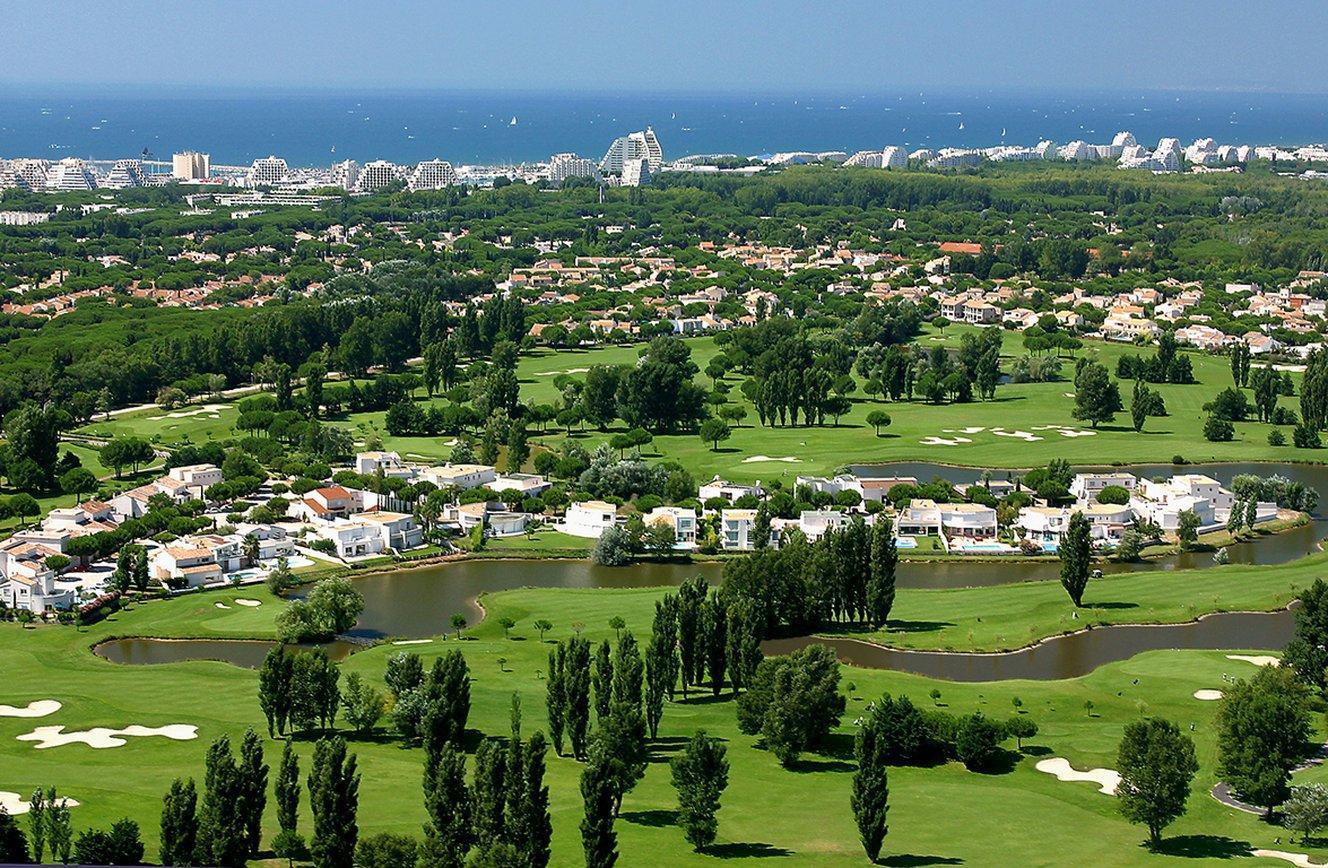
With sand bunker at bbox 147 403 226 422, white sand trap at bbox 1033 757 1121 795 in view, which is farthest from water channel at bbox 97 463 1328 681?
sand bunker at bbox 147 403 226 422

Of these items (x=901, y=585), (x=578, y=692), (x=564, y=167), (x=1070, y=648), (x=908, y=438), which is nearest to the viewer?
(x=578, y=692)

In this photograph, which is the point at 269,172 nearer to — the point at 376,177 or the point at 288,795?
the point at 376,177

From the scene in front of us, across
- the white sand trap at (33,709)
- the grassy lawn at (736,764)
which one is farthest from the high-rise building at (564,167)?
the white sand trap at (33,709)

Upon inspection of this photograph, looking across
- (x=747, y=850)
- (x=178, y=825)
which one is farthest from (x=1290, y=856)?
(x=178, y=825)

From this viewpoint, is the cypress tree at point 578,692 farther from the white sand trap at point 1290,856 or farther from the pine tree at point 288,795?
the white sand trap at point 1290,856

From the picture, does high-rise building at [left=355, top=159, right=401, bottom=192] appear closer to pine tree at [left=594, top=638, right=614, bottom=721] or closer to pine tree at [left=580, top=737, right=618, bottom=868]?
pine tree at [left=594, top=638, right=614, bottom=721]

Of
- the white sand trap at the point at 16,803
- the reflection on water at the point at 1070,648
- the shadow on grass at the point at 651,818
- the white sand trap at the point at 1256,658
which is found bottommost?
the reflection on water at the point at 1070,648

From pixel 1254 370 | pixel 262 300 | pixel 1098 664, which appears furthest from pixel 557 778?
pixel 262 300
